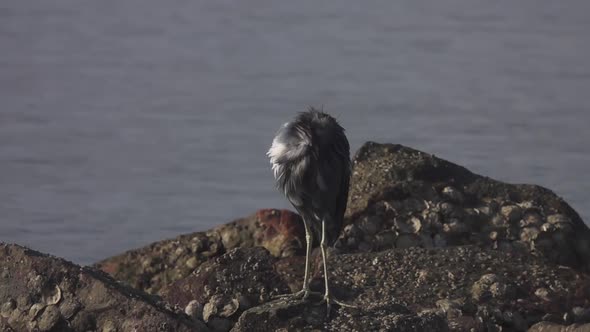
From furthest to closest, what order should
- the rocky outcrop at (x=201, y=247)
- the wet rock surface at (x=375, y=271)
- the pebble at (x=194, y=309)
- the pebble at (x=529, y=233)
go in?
the pebble at (x=529, y=233)
the rocky outcrop at (x=201, y=247)
the pebble at (x=194, y=309)
the wet rock surface at (x=375, y=271)

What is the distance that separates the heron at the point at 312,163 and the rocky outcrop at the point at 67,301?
1.74 feet

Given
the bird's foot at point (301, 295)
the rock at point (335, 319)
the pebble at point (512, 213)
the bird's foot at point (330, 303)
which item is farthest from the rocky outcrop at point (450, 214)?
the rock at point (335, 319)

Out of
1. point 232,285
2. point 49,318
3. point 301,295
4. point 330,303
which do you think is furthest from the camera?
point 232,285

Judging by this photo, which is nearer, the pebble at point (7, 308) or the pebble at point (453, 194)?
the pebble at point (7, 308)

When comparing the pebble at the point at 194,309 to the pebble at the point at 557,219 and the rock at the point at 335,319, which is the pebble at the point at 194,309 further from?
the pebble at the point at 557,219

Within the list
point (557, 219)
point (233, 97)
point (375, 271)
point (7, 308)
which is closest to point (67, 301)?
point (7, 308)

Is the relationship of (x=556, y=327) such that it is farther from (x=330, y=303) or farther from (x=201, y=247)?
(x=201, y=247)

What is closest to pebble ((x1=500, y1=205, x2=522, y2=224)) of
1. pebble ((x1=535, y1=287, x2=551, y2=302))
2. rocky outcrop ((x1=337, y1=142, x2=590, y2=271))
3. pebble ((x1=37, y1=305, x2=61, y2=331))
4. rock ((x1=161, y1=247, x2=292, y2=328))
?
rocky outcrop ((x1=337, y1=142, x2=590, y2=271))

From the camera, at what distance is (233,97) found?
8.84m

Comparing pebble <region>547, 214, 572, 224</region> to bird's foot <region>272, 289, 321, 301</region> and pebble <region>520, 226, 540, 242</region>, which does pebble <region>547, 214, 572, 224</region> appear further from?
bird's foot <region>272, 289, 321, 301</region>

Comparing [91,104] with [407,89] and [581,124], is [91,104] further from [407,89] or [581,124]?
[581,124]

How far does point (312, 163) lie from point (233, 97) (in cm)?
501

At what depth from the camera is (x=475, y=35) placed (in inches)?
422

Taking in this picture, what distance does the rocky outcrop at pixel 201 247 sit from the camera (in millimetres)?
4910
